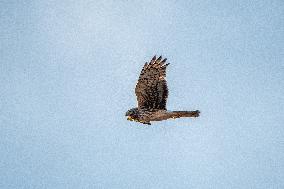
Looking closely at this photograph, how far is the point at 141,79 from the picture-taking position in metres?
11.9

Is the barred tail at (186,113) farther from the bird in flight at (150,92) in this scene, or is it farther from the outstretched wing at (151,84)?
the outstretched wing at (151,84)

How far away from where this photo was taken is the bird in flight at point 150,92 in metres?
11.7

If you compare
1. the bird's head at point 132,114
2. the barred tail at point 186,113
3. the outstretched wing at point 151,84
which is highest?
the outstretched wing at point 151,84

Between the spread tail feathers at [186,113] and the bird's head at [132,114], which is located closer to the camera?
the spread tail feathers at [186,113]

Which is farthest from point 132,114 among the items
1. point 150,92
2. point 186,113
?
point 186,113

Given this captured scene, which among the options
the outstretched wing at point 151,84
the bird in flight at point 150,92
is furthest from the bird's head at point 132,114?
the outstretched wing at point 151,84

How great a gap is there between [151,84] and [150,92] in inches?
A: 9.8

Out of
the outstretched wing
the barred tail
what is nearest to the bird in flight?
the outstretched wing

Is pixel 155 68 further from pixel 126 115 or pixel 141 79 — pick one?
pixel 126 115

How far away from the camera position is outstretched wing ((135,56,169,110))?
1177 cm

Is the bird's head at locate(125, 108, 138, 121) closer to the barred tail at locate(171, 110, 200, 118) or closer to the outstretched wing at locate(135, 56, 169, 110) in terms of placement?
the outstretched wing at locate(135, 56, 169, 110)

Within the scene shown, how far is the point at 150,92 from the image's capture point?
39.1 feet

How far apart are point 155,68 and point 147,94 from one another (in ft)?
2.76

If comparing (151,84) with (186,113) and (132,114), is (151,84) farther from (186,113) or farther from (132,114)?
(186,113)
